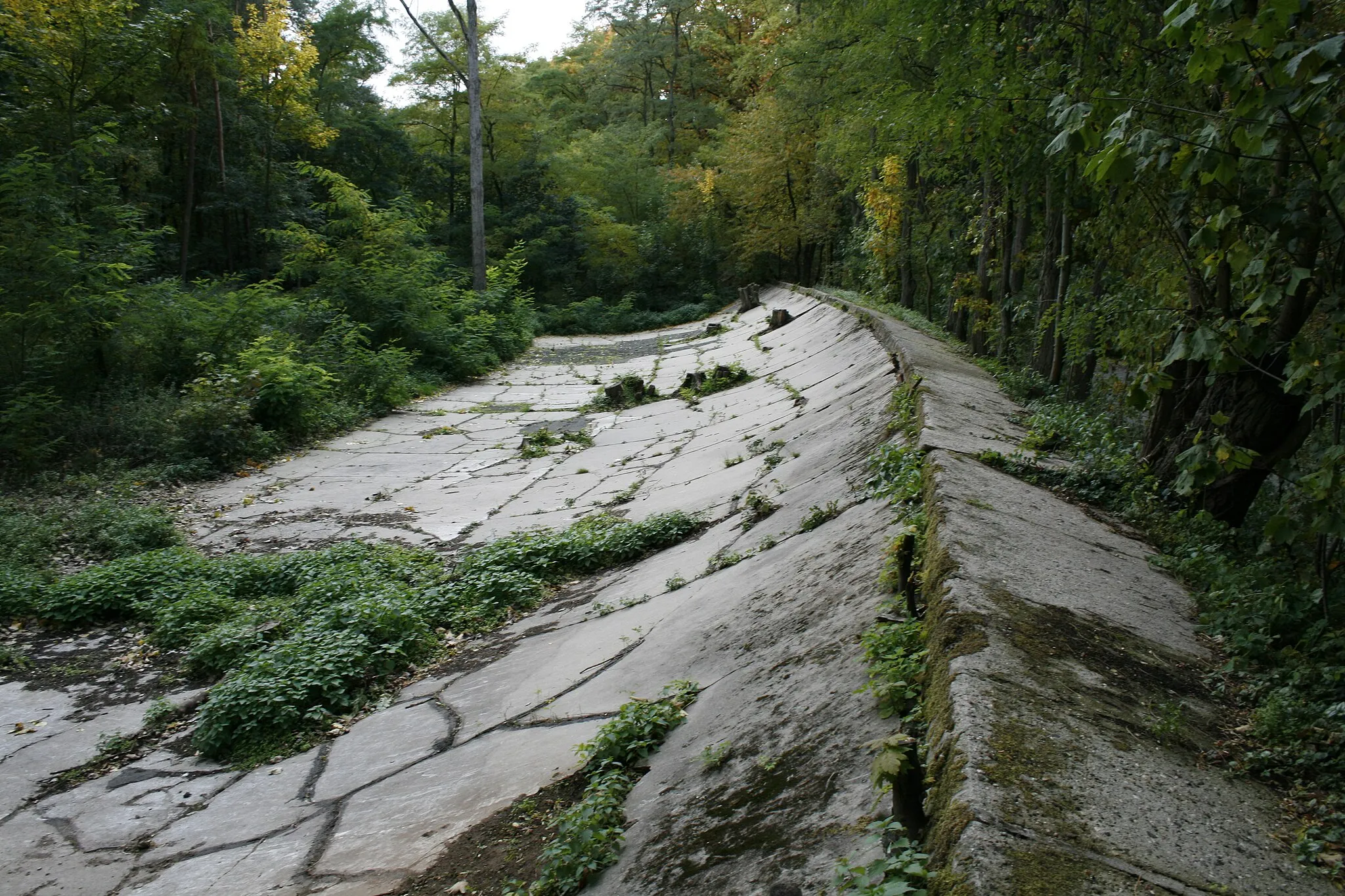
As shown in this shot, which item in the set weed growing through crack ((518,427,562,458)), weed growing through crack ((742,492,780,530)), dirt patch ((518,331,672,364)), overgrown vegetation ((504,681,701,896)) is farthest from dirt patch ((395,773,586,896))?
dirt patch ((518,331,672,364))

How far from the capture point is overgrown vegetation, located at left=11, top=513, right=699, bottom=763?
12.3 feet

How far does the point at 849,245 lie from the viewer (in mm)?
19406

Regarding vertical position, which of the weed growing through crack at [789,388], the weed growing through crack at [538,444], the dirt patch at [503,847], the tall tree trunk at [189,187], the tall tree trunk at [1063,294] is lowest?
the dirt patch at [503,847]

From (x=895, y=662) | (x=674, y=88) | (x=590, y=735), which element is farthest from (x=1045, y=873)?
(x=674, y=88)

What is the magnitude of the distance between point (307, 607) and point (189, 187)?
19464 millimetres

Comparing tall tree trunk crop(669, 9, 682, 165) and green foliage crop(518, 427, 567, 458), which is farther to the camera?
tall tree trunk crop(669, 9, 682, 165)

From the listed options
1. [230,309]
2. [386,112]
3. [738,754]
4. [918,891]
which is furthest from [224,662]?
[386,112]

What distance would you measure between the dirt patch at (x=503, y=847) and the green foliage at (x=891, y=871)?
44.0 inches

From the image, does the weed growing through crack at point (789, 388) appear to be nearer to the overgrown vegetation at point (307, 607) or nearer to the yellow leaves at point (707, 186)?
the overgrown vegetation at point (307, 607)

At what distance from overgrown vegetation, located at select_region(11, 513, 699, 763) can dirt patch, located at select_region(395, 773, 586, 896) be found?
1442mm

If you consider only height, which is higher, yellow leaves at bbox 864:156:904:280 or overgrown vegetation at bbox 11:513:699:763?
yellow leaves at bbox 864:156:904:280

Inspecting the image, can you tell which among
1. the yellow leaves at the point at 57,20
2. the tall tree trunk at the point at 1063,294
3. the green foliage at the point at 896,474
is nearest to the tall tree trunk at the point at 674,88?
the yellow leaves at the point at 57,20

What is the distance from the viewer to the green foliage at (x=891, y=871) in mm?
1319

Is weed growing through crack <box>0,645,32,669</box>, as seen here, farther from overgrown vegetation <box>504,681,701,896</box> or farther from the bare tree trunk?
the bare tree trunk
